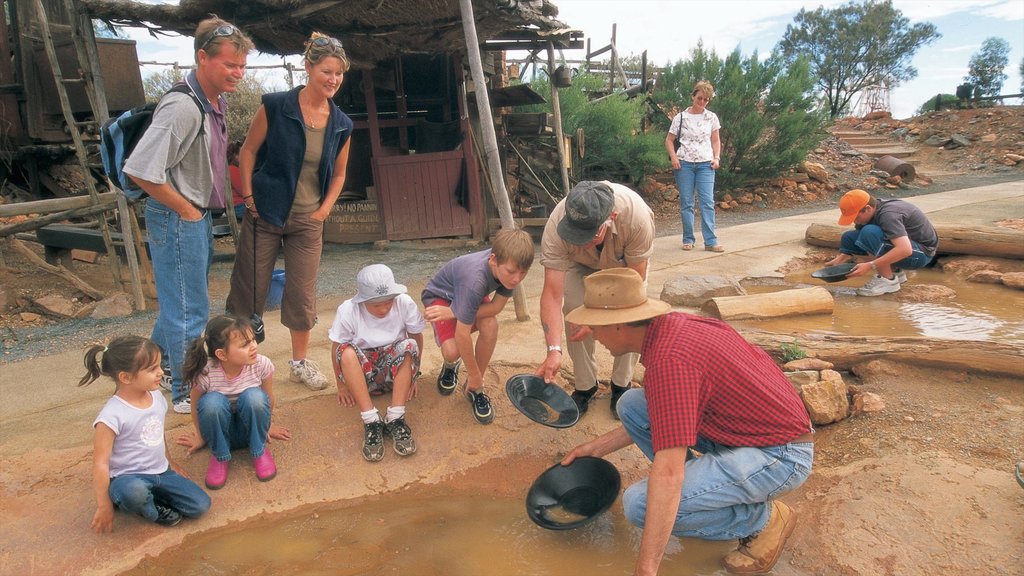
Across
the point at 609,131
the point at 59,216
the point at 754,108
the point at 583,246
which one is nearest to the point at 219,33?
the point at 583,246

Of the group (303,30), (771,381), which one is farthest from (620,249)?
(303,30)

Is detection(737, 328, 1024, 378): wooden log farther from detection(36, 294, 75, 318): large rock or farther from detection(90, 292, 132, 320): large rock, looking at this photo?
detection(36, 294, 75, 318): large rock

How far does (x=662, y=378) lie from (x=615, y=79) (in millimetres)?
17628

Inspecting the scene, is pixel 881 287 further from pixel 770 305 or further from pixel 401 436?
pixel 401 436

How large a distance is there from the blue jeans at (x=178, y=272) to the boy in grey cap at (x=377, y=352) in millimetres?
637

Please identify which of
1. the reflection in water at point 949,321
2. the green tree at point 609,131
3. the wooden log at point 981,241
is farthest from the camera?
the green tree at point 609,131

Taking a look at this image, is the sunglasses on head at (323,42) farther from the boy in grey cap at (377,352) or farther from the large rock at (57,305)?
the large rock at (57,305)

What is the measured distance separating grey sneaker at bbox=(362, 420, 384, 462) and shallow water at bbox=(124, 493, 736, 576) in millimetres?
249

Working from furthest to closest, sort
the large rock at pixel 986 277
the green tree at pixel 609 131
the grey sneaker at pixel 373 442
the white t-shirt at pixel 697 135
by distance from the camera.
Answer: the green tree at pixel 609 131 → the white t-shirt at pixel 697 135 → the large rock at pixel 986 277 → the grey sneaker at pixel 373 442

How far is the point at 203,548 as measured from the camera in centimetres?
269

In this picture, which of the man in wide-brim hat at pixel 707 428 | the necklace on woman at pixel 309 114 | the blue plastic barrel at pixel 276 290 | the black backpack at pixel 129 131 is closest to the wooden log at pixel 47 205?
the blue plastic barrel at pixel 276 290

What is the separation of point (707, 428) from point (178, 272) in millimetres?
2420

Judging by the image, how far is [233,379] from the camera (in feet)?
9.84

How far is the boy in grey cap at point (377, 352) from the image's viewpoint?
3.22m
